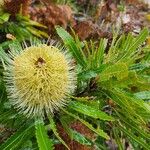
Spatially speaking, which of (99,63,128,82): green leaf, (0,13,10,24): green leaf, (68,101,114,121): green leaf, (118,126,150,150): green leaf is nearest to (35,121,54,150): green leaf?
(68,101,114,121): green leaf

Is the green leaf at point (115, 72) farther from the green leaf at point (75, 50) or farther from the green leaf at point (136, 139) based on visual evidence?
the green leaf at point (136, 139)

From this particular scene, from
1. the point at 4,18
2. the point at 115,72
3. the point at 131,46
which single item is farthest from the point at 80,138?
the point at 4,18

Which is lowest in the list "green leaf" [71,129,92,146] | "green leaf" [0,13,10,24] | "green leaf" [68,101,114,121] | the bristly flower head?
"green leaf" [71,129,92,146]

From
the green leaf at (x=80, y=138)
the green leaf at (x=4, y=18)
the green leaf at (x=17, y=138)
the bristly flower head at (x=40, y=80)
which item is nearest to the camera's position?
the bristly flower head at (x=40, y=80)

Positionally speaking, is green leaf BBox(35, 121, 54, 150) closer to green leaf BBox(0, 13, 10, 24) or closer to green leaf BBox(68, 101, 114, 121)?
green leaf BBox(68, 101, 114, 121)

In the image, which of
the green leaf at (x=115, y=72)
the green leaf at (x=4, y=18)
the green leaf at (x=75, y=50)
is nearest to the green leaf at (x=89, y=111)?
the green leaf at (x=115, y=72)

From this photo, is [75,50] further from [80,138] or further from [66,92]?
[80,138]
